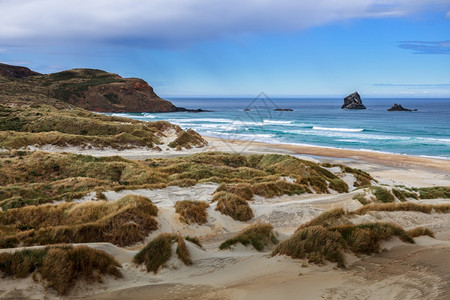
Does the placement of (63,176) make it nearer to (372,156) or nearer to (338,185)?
(338,185)

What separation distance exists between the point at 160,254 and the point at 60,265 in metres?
1.80

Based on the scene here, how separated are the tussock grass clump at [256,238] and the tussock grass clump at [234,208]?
3.07 metres

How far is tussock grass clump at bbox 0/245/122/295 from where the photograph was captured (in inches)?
207

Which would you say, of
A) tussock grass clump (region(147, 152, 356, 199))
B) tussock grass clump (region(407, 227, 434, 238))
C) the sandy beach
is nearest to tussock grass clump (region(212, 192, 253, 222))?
tussock grass clump (region(147, 152, 356, 199))

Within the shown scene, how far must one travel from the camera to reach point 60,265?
5.35m

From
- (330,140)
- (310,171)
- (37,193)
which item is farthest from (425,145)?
(37,193)

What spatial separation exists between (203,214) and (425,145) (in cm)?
4309

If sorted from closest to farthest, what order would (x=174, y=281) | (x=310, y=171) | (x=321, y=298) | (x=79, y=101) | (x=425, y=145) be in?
(x=321, y=298), (x=174, y=281), (x=310, y=171), (x=425, y=145), (x=79, y=101)

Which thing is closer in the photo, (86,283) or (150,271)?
(86,283)

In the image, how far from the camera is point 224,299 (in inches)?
196

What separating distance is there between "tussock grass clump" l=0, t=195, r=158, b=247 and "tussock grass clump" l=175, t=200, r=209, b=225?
0.86m

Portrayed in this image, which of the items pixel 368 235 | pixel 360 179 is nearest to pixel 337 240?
pixel 368 235

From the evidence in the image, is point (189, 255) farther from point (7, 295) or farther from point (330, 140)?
point (330, 140)

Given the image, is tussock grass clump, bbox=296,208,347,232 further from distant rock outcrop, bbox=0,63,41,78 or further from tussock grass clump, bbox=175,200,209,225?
distant rock outcrop, bbox=0,63,41,78
